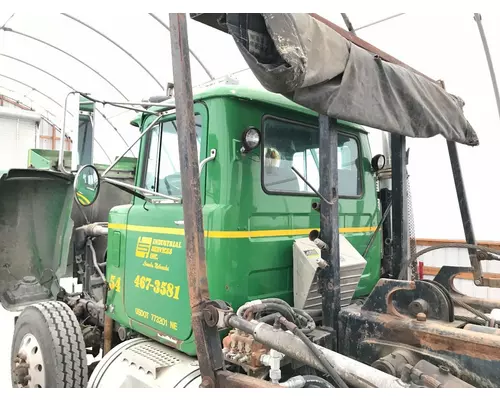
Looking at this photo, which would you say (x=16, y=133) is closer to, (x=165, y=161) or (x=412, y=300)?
(x=165, y=161)

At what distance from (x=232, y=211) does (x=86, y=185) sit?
3.25ft

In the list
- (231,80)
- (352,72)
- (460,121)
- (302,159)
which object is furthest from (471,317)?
(231,80)

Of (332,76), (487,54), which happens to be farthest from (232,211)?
(487,54)

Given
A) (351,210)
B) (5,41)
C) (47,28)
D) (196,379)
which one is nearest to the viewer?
(196,379)

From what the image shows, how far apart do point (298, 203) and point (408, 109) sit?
0.93 m

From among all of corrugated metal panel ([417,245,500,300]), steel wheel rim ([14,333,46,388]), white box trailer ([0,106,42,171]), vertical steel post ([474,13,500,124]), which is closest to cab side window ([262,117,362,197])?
steel wheel rim ([14,333,46,388])

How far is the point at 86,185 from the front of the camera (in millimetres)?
2561

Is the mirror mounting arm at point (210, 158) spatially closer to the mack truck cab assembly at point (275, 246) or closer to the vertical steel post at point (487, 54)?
the mack truck cab assembly at point (275, 246)

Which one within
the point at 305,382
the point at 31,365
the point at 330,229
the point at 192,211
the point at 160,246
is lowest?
the point at 31,365

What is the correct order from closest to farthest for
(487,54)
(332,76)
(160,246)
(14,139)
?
(332,76)
(160,246)
(487,54)
(14,139)

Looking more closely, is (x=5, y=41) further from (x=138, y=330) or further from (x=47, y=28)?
(x=138, y=330)

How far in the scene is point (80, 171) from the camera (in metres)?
2.46

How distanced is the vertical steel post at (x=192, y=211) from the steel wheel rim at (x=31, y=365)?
1971 millimetres

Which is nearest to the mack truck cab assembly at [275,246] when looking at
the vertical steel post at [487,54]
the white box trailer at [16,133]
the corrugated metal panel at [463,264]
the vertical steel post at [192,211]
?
the vertical steel post at [192,211]
